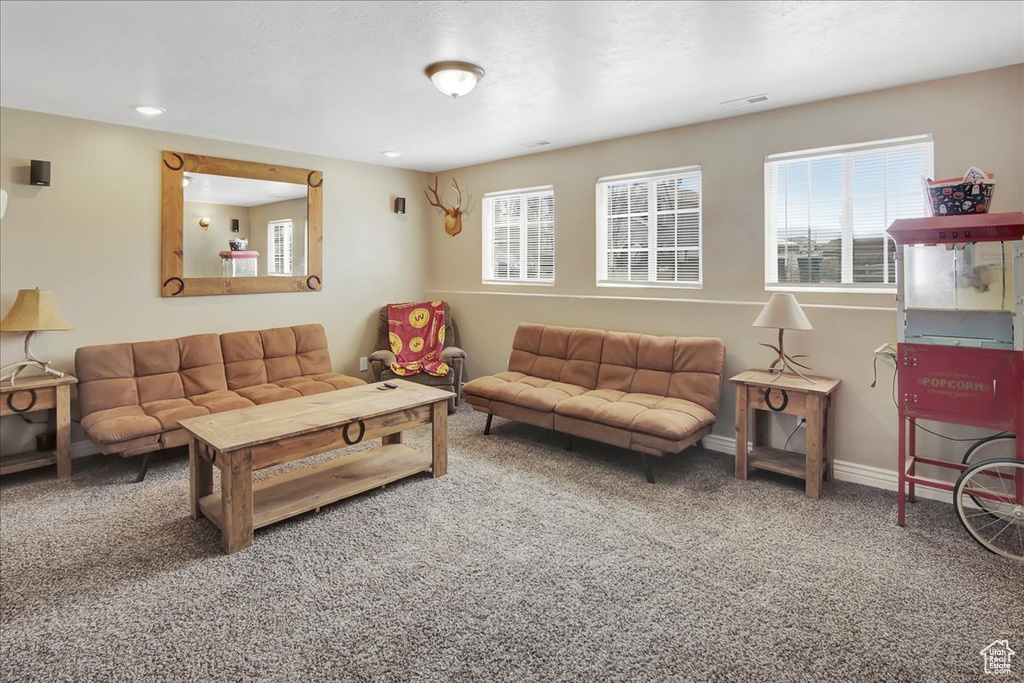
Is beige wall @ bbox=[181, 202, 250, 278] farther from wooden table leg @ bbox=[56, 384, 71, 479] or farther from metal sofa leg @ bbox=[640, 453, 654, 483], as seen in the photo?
metal sofa leg @ bbox=[640, 453, 654, 483]

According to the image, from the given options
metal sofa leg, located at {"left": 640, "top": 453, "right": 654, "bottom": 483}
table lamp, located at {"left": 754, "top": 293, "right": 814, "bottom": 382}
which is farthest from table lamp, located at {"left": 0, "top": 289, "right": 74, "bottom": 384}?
table lamp, located at {"left": 754, "top": 293, "right": 814, "bottom": 382}

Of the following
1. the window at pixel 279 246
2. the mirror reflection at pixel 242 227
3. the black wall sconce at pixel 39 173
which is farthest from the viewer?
the window at pixel 279 246

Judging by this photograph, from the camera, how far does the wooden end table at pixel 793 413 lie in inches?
129

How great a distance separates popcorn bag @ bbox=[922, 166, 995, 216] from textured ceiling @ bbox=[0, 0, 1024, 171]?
0.65 meters

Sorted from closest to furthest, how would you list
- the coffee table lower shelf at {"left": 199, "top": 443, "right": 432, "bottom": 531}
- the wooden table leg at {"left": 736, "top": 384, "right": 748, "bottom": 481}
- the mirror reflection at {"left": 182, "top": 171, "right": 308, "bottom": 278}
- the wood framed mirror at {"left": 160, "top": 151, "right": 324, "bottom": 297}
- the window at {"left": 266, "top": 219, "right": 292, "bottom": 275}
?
the coffee table lower shelf at {"left": 199, "top": 443, "right": 432, "bottom": 531} → the wooden table leg at {"left": 736, "top": 384, "right": 748, "bottom": 481} → the wood framed mirror at {"left": 160, "top": 151, "right": 324, "bottom": 297} → the mirror reflection at {"left": 182, "top": 171, "right": 308, "bottom": 278} → the window at {"left": 266, "top": 219, "right": 292, "bottom": 275}

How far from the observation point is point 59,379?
12.2 feet

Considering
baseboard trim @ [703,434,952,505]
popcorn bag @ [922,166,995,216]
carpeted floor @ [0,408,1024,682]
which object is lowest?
carpeted floor @ [0,408,1024,682]

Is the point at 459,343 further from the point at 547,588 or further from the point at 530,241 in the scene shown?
the point at 547,588

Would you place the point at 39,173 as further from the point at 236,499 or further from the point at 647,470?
the point at 647,470

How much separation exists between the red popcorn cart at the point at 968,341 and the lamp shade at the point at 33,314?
16.5ft

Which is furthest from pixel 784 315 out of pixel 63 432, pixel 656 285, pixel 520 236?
pixel 63 432

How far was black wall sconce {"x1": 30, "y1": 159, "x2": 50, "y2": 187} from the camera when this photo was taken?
149 inches
